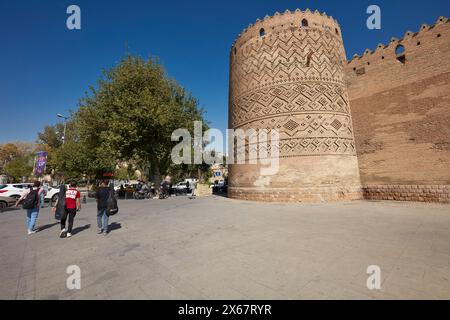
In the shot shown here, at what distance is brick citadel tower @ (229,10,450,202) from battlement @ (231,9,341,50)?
0.23 feet

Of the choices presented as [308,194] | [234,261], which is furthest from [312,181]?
[234,261]

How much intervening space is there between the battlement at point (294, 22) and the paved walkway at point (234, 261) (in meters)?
12.8

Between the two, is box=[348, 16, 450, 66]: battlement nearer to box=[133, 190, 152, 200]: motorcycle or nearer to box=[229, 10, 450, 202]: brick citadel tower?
box=[229, 10, 450, 202]: brick citadel tower

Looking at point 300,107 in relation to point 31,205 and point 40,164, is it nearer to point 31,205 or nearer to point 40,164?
point 31,205

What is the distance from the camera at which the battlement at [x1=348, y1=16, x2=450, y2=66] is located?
35.3ft

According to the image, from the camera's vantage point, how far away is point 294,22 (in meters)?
13.2

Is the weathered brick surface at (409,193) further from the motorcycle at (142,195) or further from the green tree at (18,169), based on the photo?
the green tree at (18,169)

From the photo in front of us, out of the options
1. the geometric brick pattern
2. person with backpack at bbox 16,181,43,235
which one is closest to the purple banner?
person with backpack at bbox 16,181,43,235

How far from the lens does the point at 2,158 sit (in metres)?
49.6

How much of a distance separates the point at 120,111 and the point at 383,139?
17894 millimetres

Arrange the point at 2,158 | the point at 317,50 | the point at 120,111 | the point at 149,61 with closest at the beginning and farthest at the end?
1. the point at 317,50
2. the point at 120,111
3. the point at 149,61
4. the point at 2,158

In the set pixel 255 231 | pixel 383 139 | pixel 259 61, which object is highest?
pixel 259 61
